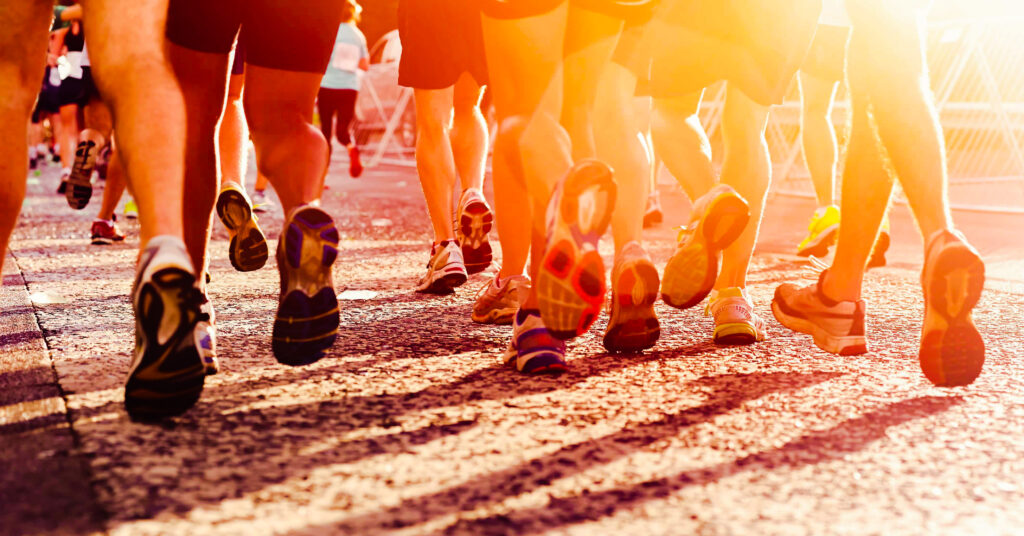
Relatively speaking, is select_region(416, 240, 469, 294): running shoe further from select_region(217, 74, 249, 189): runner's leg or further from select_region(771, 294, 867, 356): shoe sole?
select_region(771, 294, 867, 356): shoe sole

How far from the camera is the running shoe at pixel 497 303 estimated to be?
115 inches

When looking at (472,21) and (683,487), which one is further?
(472,21)

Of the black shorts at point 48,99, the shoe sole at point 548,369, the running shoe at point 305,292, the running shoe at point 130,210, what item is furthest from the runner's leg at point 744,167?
the black shorts at point 48,99

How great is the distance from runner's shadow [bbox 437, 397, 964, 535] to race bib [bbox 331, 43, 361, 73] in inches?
295

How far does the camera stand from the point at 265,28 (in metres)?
2.09

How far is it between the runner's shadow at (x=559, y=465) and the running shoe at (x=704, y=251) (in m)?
0.25

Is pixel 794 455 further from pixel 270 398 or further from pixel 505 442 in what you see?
pixel 270 398

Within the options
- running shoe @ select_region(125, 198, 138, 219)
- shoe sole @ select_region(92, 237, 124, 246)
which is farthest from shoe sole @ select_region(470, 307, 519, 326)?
running shoe @ select_region(125, 198, 138, 219)

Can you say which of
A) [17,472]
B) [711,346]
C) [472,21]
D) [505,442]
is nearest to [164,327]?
[17,472]

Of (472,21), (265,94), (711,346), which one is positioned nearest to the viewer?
(265,94)

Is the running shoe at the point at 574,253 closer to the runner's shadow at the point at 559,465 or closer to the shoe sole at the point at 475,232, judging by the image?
the runner's shadow at the point at 559,465

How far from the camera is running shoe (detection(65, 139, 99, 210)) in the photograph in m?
4.68

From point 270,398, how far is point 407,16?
2.05m

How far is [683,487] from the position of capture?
1539 mm
